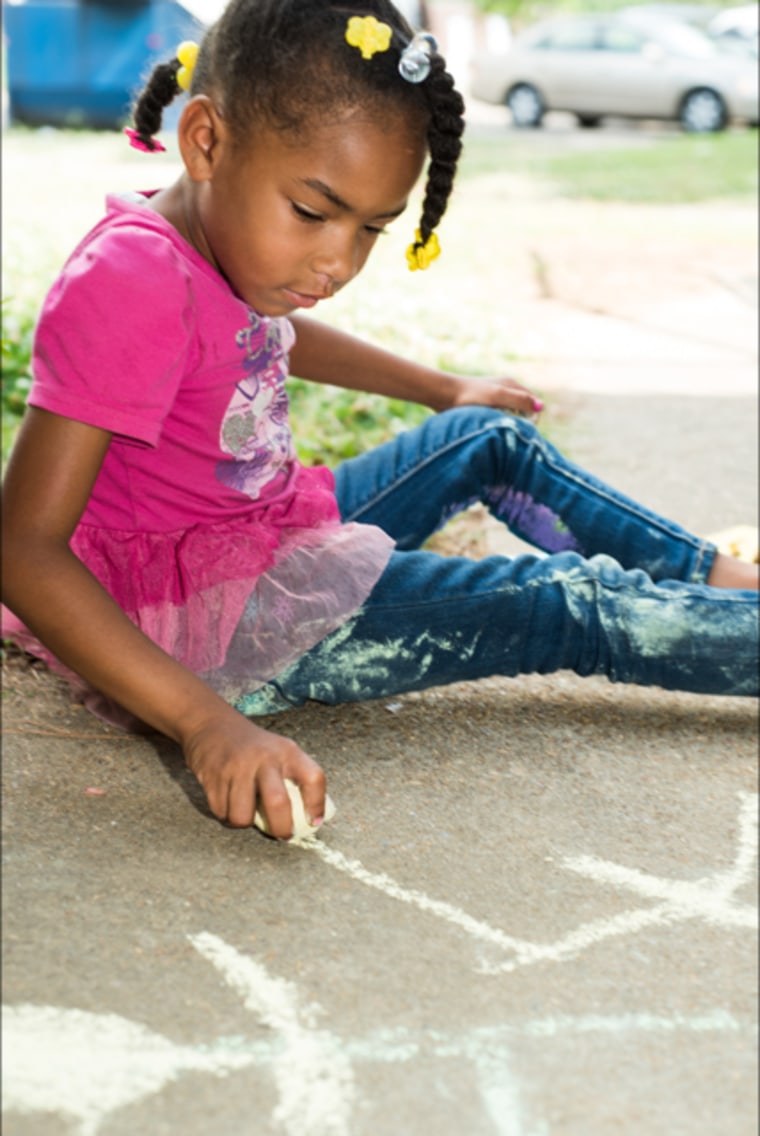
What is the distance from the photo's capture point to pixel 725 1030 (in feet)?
4.79

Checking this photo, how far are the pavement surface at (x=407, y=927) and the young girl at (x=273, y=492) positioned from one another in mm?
109

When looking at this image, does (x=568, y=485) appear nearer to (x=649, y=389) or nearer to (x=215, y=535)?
(x=215, y=535)

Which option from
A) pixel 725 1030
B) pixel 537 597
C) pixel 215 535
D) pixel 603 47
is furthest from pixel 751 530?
pixel 603 47

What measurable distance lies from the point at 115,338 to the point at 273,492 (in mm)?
480

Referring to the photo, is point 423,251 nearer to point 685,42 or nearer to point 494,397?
point 494,397

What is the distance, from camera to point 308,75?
1.72 metres

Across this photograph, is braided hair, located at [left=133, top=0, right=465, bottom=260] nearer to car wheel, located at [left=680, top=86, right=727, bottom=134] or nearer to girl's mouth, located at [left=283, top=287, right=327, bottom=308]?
girl's mouth, located at [left=283, top=287, right=327, bottom=308]

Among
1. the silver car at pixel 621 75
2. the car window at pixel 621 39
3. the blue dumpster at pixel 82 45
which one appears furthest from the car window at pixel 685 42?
the blue dumpster at pixel 82 45

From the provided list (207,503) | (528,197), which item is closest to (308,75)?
(207,503)

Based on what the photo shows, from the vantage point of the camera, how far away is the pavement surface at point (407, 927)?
1.34 metres

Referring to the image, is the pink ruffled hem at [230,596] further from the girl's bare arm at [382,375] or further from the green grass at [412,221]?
the green grass at [412,221]

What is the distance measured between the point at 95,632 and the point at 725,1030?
2.73ft

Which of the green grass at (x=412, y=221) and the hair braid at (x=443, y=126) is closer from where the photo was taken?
the hair braid at (x=443, y=126)

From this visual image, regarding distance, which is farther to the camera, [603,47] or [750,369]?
[603,47]
